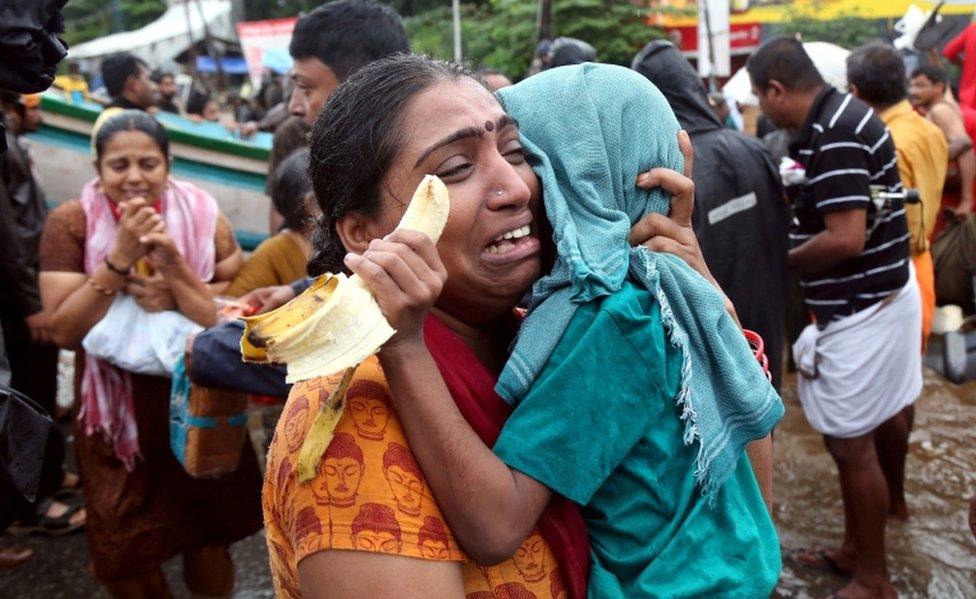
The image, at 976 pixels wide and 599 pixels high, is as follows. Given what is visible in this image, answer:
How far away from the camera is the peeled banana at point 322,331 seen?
1.07 metres

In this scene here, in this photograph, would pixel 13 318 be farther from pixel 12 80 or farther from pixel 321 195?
pixel 321 195

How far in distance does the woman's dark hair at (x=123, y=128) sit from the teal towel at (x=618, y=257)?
2337mm

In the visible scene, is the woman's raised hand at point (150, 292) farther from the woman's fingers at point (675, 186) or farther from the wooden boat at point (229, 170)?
the wooden boat at point (229, 170)

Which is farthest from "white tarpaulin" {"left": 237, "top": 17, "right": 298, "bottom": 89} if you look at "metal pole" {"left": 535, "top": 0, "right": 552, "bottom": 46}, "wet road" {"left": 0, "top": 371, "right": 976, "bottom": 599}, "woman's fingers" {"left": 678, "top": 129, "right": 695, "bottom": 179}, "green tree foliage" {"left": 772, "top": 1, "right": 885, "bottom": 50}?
"woman's fingers" {"left": 678, "top": 129, "right": 695, "bottom": 179}

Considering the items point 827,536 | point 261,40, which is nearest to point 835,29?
point 261,40

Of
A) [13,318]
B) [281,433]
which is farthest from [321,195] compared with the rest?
[13,318]

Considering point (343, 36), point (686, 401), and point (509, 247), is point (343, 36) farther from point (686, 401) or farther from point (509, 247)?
point (686, 401)

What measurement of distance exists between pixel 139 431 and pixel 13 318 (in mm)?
1872

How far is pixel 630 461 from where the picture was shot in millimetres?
1349

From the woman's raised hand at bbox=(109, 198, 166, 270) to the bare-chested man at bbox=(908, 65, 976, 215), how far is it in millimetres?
4988

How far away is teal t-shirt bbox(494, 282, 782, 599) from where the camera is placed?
1.29m

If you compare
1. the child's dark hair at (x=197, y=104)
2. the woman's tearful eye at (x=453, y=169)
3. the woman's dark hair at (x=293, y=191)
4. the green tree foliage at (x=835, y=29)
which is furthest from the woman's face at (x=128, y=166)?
the green tree foliage at (x=835, y=29)

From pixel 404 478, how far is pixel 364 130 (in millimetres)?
527

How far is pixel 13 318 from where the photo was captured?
16.0ft
